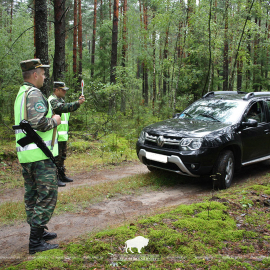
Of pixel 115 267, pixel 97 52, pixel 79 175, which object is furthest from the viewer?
pixel 97 52

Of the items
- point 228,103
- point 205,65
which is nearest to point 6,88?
point 228,103

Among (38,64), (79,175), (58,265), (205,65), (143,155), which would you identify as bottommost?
(79,175)

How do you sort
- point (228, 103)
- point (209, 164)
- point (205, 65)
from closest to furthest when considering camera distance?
point (209, 164)
point (228, 103)
point (205, 65)

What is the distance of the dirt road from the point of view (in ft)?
11.7

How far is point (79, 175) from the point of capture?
7.38m

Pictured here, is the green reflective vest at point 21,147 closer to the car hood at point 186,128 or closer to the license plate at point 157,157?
the license plate at point 157,157

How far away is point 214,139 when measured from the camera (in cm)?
544

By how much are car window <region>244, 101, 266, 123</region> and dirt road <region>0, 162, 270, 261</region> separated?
60.6 inches

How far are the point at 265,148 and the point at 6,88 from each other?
434 inches

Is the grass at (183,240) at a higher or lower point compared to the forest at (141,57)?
lower

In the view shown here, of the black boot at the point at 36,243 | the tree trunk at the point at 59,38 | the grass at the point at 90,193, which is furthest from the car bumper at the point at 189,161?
the tree trunk at the point at 59,38

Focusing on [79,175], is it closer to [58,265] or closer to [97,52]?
[58,265]

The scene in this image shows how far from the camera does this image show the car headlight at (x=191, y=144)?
5.33m

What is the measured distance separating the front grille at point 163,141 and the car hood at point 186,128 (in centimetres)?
9
